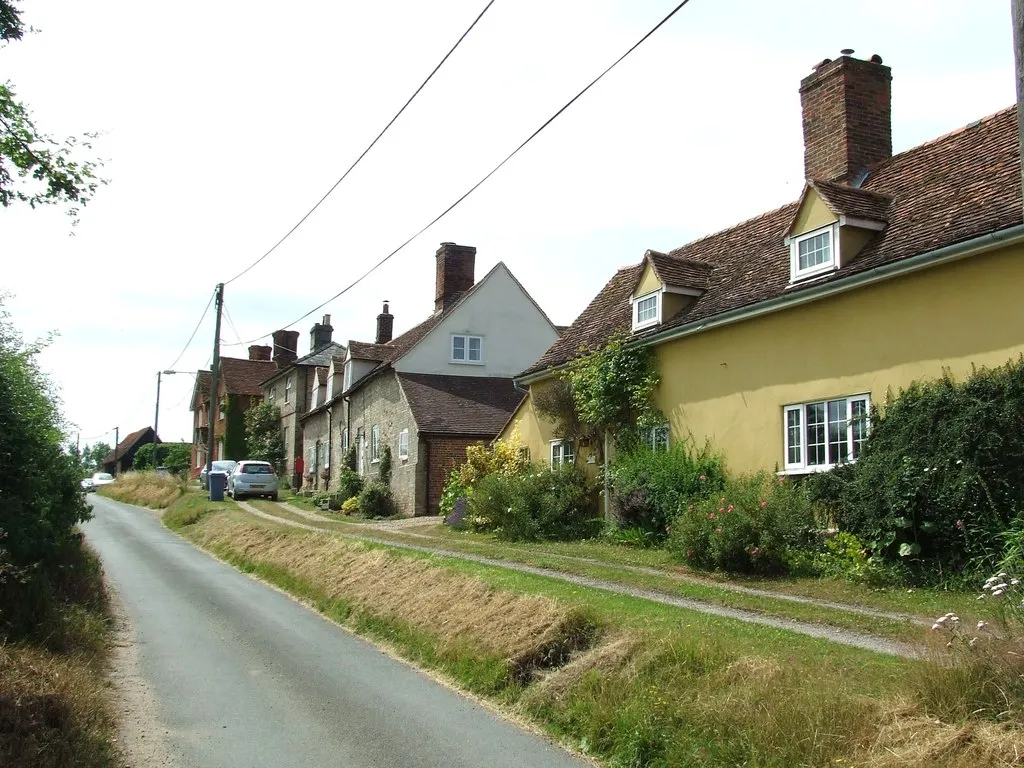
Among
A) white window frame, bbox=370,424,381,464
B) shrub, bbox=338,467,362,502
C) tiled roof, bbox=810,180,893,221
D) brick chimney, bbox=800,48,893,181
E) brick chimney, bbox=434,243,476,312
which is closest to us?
tiled roof, bbox=810,180,893,221

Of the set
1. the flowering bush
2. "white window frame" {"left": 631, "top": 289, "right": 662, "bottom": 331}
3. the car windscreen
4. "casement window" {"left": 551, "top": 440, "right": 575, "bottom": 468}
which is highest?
"white window frame" {"left": 631, "top": 289, "right": 662, "bottom": 331}

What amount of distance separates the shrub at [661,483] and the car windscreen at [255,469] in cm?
2407

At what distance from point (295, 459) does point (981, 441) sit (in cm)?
3962

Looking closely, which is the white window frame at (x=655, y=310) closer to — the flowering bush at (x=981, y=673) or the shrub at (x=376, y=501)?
the flowering bush at (x=981, y=673)

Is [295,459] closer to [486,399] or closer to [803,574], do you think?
[486,399]

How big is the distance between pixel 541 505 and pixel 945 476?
31.6ft

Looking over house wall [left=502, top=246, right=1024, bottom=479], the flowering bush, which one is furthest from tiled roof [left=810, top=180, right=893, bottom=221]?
the flowering bush

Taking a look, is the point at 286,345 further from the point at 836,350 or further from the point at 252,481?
the point at 836,350

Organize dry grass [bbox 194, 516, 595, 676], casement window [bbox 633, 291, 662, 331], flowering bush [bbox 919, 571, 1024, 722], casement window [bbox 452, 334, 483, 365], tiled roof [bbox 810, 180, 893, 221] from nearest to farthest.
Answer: flowering bush [bbox 919, 571, 1024, 722], dry grass [bbox 194, 516, 595, 676], tiled roof [bbox 810, 180, 893, 221], casement window [bbox 633, 291, 662, 331], casement window [bbox 452, 334, 483, 365]

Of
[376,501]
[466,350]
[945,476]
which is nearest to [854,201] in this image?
[945,476]

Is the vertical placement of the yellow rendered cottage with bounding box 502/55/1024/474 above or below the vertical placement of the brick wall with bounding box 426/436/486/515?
above

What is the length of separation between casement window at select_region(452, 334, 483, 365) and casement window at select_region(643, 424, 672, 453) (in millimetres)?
15122

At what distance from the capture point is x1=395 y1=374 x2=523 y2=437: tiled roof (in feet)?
96.9

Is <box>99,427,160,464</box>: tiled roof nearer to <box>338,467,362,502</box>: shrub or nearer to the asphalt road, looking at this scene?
<box>338,467,362,502</box>: shrub
